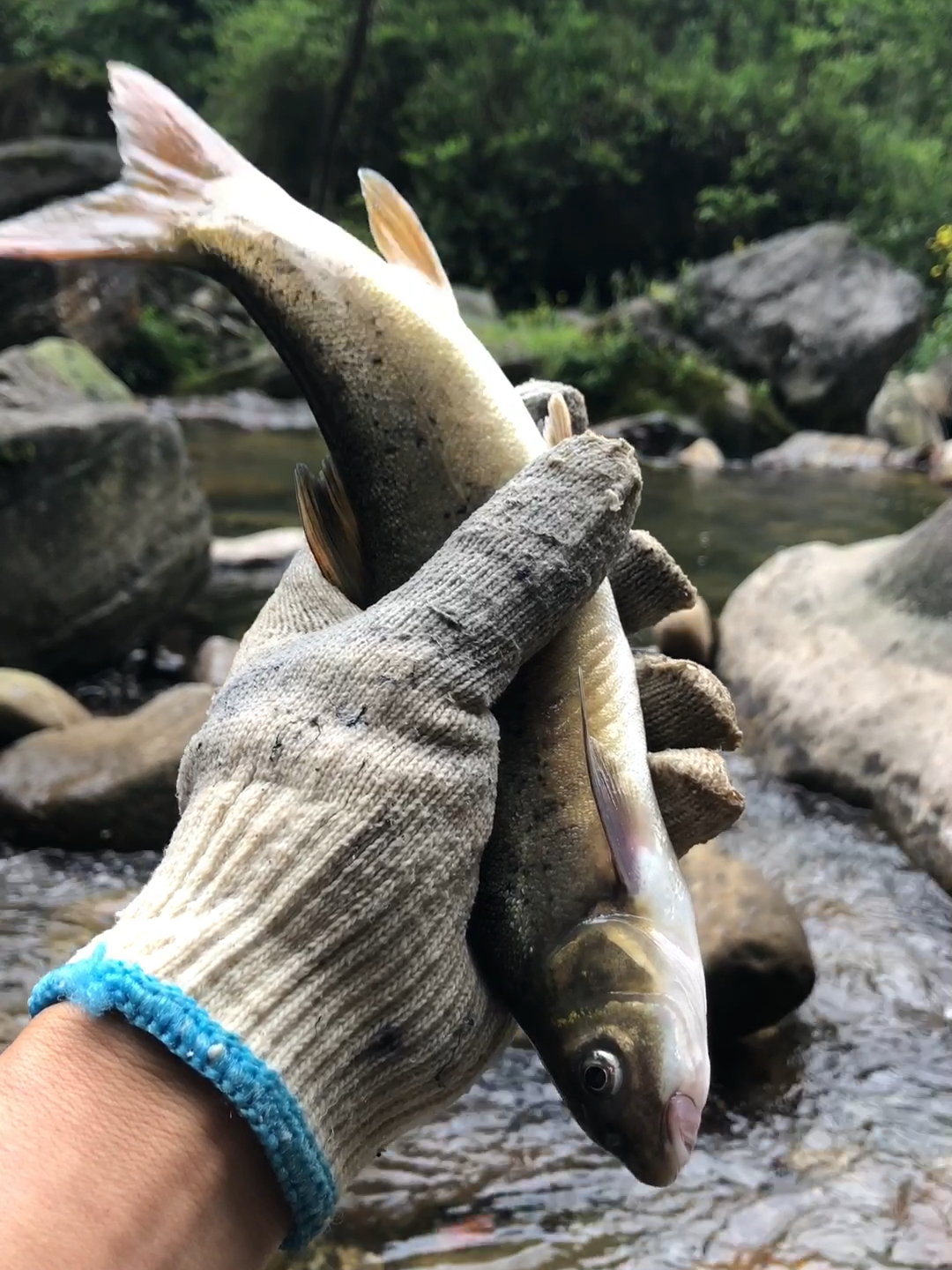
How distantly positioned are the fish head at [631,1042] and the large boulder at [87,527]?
4882mm

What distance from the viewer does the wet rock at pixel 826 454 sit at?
51.1ft

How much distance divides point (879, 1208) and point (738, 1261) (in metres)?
0.46

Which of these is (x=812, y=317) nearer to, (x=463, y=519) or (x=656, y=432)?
(x=656, y=432)

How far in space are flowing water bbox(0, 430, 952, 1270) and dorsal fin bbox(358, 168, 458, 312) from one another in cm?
231

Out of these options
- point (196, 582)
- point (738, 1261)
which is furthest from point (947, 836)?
point (196, 582)

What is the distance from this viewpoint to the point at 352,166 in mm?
25562

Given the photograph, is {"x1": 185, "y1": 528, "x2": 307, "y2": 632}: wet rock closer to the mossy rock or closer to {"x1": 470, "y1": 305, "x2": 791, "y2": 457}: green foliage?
the mossy rock

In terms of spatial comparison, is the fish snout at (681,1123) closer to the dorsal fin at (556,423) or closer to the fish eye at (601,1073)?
the fish eye at (601,1073)

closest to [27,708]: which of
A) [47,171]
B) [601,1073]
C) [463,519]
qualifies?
[463,519]

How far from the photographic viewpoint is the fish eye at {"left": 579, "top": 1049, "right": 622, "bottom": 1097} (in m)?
1.61

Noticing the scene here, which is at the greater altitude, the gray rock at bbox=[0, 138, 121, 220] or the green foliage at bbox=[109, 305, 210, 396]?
the gray rock at bbox=[0, 138, 121, 220]

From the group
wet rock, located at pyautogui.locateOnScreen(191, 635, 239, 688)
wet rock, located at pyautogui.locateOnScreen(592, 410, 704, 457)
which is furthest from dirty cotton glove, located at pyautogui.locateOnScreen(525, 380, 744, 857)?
wet rock, located at pyautogui.locateOnScreen(592, 410, 704, 457)

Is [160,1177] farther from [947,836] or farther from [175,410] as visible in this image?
[175,410]

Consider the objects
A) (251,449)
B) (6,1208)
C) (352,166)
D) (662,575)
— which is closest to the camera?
(6,1208)
